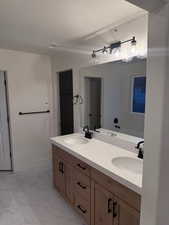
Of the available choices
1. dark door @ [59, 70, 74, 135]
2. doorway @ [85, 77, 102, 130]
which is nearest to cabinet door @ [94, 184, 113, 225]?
doorway @ [85, 77, 102, 130]

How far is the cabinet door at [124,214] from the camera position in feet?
3.95

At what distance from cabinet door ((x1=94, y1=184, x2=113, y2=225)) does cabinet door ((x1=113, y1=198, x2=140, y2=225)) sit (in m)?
0.06

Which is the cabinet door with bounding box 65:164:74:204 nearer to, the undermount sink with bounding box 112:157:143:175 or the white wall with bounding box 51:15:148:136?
the undermount sink with bounding box 112:157:143:175

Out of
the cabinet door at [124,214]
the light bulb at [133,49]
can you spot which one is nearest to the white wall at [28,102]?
the light bulb at [133,49]

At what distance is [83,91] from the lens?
257cm

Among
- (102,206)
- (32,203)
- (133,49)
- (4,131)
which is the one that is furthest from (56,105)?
(102,206)

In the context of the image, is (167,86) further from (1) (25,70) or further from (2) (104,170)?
(1) (25,70)

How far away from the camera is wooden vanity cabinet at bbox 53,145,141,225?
1266 millimetres

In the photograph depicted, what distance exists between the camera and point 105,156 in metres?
1.72

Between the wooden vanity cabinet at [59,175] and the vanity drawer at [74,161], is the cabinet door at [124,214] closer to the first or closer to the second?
the vanity drawer at [74,161]

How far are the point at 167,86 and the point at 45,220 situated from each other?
2026mm

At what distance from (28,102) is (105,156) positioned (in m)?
2.00

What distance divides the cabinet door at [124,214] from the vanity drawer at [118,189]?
43 millimetres

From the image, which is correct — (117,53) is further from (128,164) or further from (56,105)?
(56,105)
